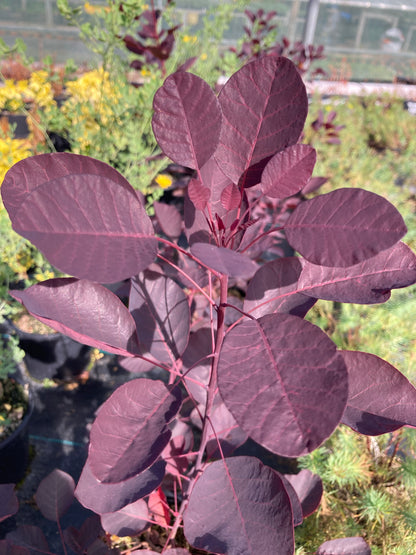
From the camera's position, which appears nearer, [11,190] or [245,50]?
[11,190]

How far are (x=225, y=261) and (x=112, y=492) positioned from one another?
44cm

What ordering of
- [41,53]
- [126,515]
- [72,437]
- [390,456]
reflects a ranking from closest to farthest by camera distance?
[126,515] < [390,456] < [72,437] < [41,53]

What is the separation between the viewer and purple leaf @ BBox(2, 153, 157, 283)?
0.41 m

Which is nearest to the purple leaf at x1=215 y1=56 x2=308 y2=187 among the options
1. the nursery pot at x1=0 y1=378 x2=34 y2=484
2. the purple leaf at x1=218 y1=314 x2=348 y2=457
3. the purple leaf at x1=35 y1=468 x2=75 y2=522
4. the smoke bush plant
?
the smoke bush plant

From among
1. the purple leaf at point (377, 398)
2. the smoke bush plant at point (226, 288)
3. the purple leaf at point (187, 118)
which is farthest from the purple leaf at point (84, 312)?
the purple leaf at point (377, 398)

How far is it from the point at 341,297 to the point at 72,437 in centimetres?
143

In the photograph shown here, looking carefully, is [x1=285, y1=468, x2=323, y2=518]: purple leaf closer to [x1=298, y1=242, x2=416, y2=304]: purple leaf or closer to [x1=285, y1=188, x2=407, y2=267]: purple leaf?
[x1=298, y1=242, x2=416, y2=304]: purple leaf

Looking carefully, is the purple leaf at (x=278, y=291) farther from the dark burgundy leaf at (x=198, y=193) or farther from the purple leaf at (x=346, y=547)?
the purple leaf at (x=346, y=547)

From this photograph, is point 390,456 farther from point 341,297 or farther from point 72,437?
point 72,437

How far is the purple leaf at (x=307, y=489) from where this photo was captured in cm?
83

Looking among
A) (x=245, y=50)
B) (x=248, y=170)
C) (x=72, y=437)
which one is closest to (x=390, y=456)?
(x=248, y=170)

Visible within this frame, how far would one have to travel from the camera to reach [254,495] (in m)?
0.60

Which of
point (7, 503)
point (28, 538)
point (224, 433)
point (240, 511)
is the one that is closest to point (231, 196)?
point (240, 511)

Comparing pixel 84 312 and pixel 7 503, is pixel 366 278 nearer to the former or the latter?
pixel 84 312
